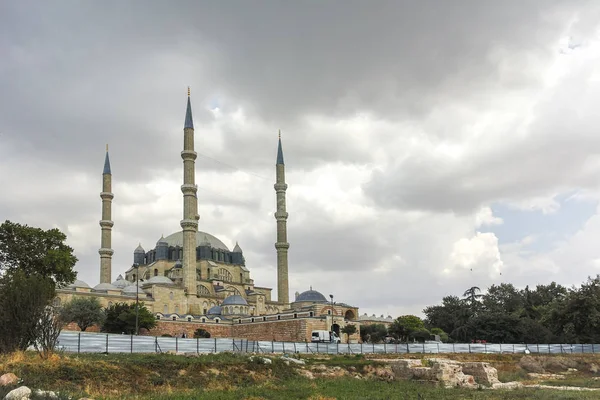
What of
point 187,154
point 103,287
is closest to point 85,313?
point 103,287

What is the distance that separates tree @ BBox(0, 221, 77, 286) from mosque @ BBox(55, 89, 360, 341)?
1210 cm

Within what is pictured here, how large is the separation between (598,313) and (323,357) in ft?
83.6

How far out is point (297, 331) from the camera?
4912 cm

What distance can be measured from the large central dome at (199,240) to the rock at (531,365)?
45888 millimetres

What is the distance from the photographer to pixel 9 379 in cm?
1346

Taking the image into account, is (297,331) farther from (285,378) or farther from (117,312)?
(285,378)

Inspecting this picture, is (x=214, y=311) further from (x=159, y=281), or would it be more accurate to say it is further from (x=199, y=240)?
(x=199, y=240)

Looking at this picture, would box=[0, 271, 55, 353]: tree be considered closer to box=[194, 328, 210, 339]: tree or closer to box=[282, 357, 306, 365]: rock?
box=[282, 357, 306, 365]: rock

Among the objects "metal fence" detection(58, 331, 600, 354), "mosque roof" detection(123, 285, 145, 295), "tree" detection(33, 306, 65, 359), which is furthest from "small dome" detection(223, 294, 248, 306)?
"tree" detection(33, 306, 65, 359)

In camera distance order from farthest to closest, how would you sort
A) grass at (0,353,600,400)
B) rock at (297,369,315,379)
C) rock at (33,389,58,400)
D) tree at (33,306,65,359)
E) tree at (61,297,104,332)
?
1. tree at (61,297,104,332)
2. rock at (297,369,315,379)
3. tree at (33,306,65,359)
4. grass at (0,353,600,400)
5. rock at (33,389,58,400)

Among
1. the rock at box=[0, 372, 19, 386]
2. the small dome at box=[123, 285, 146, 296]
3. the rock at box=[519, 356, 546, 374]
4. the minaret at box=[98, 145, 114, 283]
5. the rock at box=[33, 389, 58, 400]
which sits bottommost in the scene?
the rock at box=[519, 356, 546, 374]

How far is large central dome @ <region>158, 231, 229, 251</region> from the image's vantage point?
7281 cm

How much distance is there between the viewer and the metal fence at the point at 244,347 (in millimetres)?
24000

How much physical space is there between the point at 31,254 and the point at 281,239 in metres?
29.7
